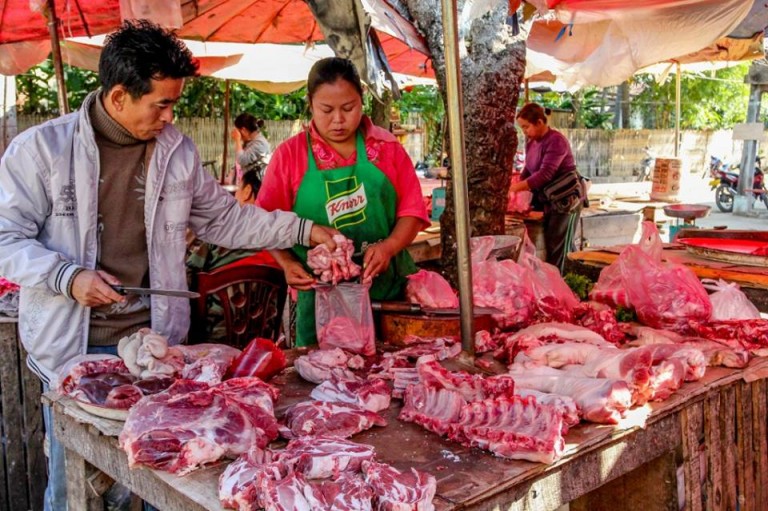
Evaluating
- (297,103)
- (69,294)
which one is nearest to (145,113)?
(69,294)

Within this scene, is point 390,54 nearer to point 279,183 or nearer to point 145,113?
point 279,183

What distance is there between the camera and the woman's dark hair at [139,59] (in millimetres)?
2629

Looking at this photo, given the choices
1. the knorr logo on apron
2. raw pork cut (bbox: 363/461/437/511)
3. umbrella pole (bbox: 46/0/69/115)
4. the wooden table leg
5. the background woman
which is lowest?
the wooden table leg

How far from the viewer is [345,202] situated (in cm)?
354

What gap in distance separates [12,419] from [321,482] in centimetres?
266

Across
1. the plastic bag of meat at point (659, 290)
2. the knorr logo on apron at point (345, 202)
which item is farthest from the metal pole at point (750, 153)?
the knorr logo on apron at point (345, 202)

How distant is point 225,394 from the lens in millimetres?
2371

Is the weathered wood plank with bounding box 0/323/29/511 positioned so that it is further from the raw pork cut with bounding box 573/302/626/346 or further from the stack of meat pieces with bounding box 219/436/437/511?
the raw pork cut with bounding box 573/302/626/346

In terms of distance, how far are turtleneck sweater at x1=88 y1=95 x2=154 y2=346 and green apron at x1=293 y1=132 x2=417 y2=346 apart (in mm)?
826

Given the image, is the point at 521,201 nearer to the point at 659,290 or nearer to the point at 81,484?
the point at 659,290

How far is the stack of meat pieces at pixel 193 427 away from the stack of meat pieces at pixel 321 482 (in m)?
0.12

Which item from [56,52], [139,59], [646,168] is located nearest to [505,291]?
[139,59]

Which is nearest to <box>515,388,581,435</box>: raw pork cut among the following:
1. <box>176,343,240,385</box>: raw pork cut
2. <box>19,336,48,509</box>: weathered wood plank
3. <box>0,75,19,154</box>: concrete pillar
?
→ <box>176,343,240,385</box>: raw pork cut

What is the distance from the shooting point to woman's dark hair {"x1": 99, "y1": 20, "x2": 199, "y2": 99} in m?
2.63
